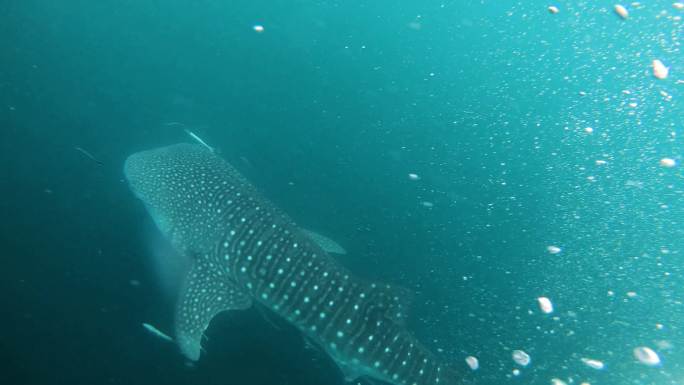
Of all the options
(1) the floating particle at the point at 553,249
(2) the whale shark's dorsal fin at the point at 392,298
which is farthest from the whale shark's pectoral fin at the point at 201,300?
(1) the floating particle at the point at 553,249

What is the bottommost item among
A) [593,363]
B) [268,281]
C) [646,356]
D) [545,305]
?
[268,281]

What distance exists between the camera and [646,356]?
26.1 ft

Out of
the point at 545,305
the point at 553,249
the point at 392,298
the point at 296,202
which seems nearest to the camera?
the point at 392,298

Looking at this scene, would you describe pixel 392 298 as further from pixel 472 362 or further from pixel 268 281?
pixel 472 362

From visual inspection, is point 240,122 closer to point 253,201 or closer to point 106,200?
point 106,200

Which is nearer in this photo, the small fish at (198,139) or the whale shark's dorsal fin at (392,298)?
the whale shark's dorsal fin at (392,298)

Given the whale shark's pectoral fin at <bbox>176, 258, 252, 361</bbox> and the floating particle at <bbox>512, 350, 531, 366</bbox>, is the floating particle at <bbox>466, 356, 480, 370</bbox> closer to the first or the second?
the floating particle at <bbox>512, 350, 531, 366</bbox>

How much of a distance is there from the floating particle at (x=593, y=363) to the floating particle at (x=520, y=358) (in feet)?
3.92

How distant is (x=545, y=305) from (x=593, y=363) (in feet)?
3.60

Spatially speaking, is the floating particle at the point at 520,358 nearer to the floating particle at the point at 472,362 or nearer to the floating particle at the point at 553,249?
the floating particle at the point at 472,362

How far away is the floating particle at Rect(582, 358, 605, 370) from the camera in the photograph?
22.4 feet

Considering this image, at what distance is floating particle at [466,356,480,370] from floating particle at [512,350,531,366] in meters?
0.65

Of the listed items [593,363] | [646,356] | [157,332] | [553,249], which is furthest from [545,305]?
[157,332]

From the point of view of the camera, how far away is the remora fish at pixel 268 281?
13.3ft
